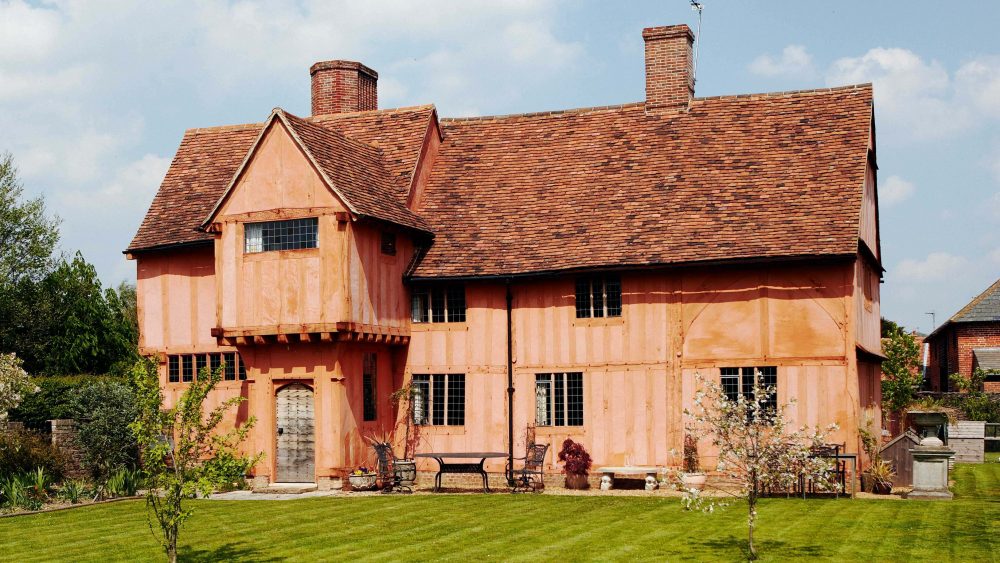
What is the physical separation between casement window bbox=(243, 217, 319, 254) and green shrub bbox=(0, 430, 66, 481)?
6.94 meters

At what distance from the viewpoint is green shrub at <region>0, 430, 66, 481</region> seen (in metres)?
27.5

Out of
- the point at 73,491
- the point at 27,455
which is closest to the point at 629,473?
the point at 73,491

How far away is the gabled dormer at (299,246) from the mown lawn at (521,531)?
178 inches

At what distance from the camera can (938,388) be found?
206 feet

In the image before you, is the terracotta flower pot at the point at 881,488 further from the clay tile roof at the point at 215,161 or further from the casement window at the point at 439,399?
the clay tile roof at the point at 215,161

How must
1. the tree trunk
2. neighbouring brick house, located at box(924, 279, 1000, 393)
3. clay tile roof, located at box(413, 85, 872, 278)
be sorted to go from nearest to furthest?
the tree trunk
clay tile roof, located at box(413, 85, 872, 278)
neighbouring brick house, located at box(924, 279, 1000, 393)

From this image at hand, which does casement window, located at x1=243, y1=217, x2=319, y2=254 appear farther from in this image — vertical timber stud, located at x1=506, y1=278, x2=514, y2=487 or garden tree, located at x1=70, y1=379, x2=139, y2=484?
vertical timber stud, located at x1=506, y1=278, x2=514, y2=487

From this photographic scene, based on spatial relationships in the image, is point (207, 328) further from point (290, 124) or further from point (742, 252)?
point (742, 252)

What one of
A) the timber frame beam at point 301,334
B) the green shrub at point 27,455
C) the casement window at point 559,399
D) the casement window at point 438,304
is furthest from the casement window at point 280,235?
the green shrub at point 27,455

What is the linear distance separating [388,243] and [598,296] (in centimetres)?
541

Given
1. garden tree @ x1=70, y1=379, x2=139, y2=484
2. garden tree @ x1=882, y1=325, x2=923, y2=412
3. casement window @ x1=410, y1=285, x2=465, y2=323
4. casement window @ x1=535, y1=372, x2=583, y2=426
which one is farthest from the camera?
garden tree @ x1=882, y1=325, x2=923, y2=412

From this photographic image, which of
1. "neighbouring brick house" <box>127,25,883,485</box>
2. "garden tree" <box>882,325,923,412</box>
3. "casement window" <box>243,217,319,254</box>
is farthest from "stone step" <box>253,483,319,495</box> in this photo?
"garden tree" <box>882,325,923,412</box>

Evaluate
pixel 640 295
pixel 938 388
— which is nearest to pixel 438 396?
pixel 640 295

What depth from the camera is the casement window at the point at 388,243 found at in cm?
2889
